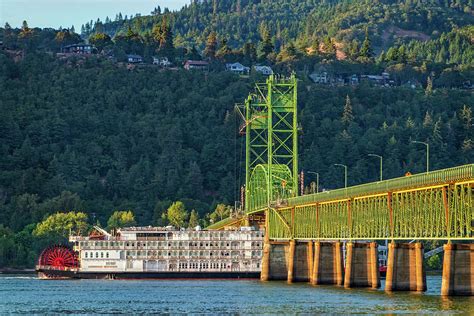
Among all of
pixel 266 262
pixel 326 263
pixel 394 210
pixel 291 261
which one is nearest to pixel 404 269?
pixel 394 210

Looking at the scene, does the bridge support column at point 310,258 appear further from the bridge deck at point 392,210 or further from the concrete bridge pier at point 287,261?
the bridge deck at point 392,210

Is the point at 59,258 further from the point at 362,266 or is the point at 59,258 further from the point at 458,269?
the point at 458,269

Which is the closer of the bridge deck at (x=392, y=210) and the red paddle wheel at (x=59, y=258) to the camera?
the bridge deck at (x=392, y=210)

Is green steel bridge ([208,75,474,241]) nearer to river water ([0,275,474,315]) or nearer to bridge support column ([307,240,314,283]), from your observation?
bridge support column ([307,240,314,283])

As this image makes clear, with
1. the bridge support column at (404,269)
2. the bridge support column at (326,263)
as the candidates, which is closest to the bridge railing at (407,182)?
the bridge support column at (326,263)

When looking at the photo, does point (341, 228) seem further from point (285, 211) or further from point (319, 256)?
point (285, 211)

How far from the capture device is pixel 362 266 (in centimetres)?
14925

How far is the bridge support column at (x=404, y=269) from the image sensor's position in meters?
136

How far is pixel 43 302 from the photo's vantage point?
14275 cm

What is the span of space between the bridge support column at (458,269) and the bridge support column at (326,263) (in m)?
38.5

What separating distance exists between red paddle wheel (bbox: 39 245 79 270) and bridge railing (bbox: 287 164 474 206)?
137 ft

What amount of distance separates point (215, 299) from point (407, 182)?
23.3 meters

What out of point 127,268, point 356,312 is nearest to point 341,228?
point 356,312

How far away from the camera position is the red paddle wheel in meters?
198
